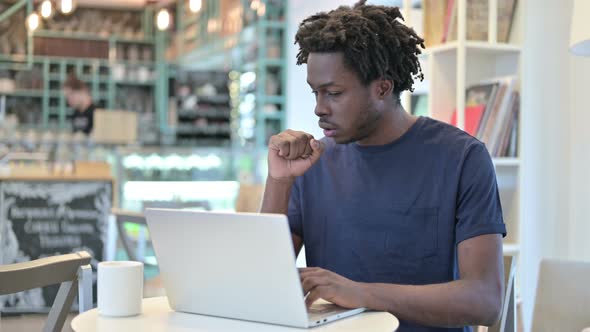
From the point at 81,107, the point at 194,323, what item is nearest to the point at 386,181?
the point at 194,323

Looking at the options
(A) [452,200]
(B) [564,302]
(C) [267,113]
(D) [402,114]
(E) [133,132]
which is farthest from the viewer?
(C) [267,113]

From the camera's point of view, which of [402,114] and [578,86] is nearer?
[402,114]

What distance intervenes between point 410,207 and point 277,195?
32 cm

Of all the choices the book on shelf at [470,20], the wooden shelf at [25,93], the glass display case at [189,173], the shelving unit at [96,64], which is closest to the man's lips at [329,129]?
the book on shelf at [470,20]

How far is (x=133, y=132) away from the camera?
20.0ft

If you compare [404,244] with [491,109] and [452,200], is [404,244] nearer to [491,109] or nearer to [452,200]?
[452,200]

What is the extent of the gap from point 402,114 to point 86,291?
0.79m

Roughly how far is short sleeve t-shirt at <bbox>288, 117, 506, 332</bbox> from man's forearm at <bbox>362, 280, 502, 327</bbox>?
13 centimetres

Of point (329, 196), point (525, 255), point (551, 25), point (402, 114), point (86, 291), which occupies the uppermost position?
point (551, 25)

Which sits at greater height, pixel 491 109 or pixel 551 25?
pixel 551 25

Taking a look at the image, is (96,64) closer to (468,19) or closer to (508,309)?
(468,19)

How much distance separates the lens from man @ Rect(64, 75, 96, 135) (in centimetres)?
688

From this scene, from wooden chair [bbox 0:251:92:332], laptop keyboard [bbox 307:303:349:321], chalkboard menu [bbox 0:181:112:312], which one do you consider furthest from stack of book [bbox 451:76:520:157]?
chalkboard menu [bbox 0:181:112:312]

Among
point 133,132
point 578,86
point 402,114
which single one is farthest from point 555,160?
point 133,132
